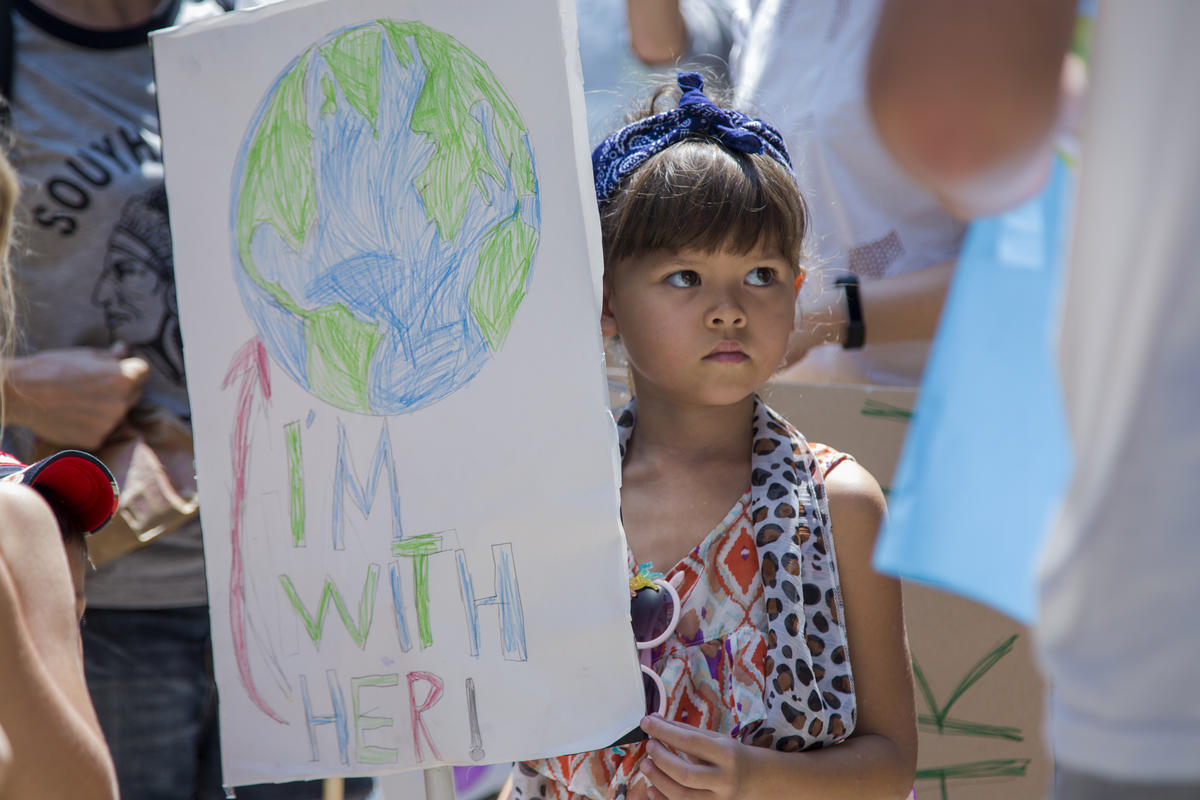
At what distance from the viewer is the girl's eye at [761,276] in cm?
137

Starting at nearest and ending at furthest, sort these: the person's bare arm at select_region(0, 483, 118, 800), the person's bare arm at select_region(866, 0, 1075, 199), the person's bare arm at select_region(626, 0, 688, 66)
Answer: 1. the person's bare arm at select_region(866, 0, 1075, 199)
2. the person's bare arm at select_region(0, 483, 118, 800)
3. the person's bare arm at select_region(626, 0, 688, 66)

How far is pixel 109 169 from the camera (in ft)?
6.00

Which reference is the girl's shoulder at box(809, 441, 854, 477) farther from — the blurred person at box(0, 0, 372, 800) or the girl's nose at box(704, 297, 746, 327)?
the blurred person at box(0, 0, 372, 800)

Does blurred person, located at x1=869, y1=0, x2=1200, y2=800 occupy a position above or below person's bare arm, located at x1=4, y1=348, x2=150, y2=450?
above

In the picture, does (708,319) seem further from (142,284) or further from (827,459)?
(142,284)

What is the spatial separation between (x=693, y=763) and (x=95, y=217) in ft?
4.23

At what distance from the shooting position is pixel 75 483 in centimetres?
125

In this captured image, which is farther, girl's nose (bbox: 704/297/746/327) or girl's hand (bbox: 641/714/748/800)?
girl's nose (bbox: 704/297/746/327)

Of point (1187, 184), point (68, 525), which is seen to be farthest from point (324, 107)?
point (1187, 184)

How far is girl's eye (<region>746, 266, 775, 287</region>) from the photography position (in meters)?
1.37

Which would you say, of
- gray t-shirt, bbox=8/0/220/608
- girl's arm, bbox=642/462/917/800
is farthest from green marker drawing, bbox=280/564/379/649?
gray t-shirt, bbox=8/0/220/608

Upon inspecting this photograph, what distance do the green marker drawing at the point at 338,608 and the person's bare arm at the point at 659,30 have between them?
1.79 meters

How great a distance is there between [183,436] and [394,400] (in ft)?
2.30

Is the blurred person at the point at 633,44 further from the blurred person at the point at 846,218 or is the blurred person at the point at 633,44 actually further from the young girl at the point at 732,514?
the young girl at the point at 732,514
